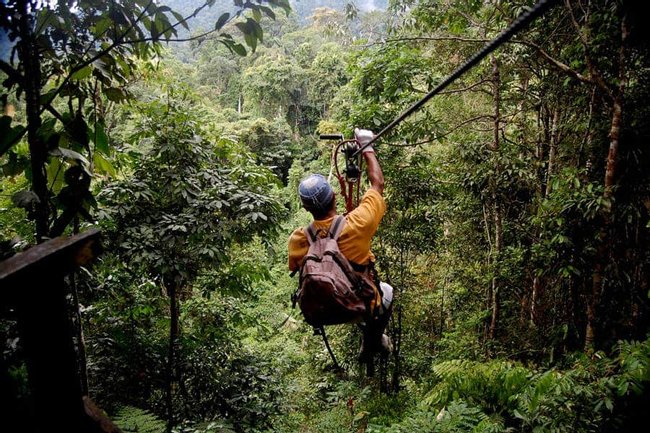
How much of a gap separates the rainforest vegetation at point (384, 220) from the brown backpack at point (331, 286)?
96 centimetres

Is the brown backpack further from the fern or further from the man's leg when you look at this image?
the fern

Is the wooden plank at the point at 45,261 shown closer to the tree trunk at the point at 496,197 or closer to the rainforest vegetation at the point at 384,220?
the rainforest vegetation at the point at 384,220

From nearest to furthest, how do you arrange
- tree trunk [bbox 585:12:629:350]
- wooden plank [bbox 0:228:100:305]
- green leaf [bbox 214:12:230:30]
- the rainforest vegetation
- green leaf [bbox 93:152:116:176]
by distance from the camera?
1. wooden plank [bbox 0:228:100:305]
2. green leaf [bbox 214:12:230:30]
3. the rainforest vegetation
4. green leaf [bbox 93:152:116:176]
5. tree trunk [bbox 585:12:629:350]

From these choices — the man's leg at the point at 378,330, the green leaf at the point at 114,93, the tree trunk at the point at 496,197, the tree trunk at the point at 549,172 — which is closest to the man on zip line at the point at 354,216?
the man's leg at the point at 378,330

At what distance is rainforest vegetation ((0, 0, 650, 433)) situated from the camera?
1729mm

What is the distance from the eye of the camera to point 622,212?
2836 mm

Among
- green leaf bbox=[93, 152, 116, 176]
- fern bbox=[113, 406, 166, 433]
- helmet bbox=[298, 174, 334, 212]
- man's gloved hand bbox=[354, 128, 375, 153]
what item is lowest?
fern bbox=[113, 406, 166, 433]

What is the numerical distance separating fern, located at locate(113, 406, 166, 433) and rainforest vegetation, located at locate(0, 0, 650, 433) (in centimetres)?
2

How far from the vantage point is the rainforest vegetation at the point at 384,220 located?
1729mm

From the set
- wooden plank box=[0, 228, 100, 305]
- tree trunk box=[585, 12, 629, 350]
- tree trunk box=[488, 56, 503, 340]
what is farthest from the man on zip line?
tree trunk box=[488, 56, 503, 340]

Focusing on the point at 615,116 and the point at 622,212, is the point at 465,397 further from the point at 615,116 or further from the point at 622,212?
the point at 615,116

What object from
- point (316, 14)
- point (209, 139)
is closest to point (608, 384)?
point (209, 139)

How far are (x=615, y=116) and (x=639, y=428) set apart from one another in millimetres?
1946

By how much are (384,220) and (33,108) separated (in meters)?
4.95
